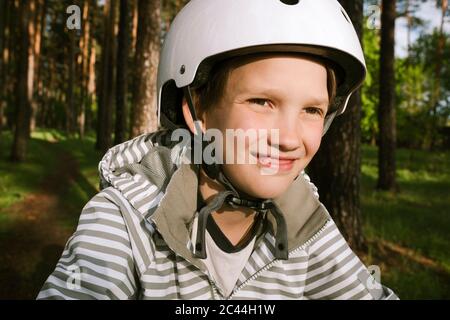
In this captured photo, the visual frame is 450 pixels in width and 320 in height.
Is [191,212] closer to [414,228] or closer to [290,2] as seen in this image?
[290,2]

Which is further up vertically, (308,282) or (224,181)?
(224,181)

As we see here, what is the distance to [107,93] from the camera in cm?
1681

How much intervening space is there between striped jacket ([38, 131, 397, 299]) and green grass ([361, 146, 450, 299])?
2904 millimetres

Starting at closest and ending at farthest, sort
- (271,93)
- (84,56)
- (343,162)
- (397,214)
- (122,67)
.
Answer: (271,93)
(343,162)
(397,214)
(122,67)
(84,56)

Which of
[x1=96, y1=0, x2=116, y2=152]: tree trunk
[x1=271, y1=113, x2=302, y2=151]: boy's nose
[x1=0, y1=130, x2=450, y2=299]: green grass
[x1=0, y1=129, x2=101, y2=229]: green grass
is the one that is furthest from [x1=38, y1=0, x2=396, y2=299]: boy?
[x1=96, y1=0, x2=116, y2=152]: tree trunk

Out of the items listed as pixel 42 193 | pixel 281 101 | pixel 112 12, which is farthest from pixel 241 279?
pixel 112 12

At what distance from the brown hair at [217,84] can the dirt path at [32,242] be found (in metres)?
3.27

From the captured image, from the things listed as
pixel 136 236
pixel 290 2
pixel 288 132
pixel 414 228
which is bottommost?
pixel 414 228

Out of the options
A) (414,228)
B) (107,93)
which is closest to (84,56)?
(107,93)

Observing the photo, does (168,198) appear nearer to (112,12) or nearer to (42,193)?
(42,193)

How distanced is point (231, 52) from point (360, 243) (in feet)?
13.3

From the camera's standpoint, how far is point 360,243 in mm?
5223

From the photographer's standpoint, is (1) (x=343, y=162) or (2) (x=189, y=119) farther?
(1) (x=343, y=162)

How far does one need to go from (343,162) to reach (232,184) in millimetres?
3185
